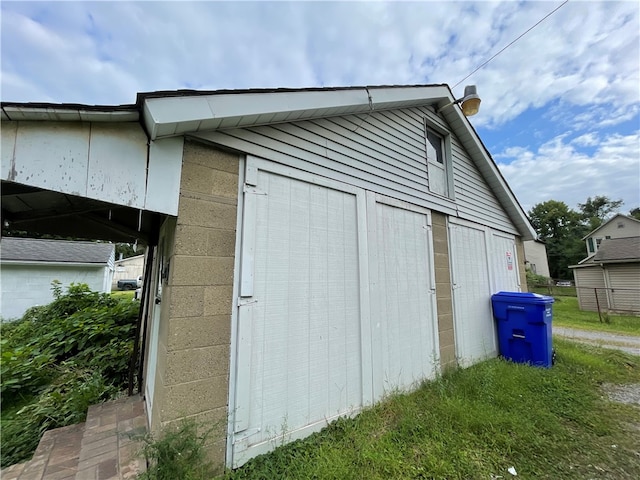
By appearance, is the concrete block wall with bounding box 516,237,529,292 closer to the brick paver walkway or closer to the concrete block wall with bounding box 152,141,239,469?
the concrete block wall with bounding box 152,141,239,469

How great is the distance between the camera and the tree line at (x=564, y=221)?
34.4m

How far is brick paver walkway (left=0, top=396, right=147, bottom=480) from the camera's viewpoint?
1.93 metres

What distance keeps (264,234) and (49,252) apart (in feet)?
48.9

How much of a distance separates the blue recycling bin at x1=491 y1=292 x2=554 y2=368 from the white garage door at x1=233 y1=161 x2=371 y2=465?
12.0ft

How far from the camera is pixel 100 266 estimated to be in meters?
12.4

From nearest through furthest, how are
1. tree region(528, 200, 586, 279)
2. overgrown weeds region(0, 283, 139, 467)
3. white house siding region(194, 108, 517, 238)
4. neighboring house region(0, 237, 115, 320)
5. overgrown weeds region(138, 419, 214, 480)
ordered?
overgrown weeds region(138, 419, 214, 480) < white house siding region(194, 108, 517, 238) < overgrown weeds region(0, 283, 139, 467) < neighboring house region(0, 237, 115, 320) < tree region(528, 200, 586, 279)

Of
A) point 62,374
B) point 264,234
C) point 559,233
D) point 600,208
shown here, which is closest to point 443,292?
point 264,234

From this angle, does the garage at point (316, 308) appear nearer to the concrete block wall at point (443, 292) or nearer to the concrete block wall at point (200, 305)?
the concrete block wall at point (200, 305)

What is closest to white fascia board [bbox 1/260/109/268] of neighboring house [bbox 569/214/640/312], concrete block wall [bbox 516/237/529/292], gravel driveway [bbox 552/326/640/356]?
concrete block wall [bbox 516/237/529/292]

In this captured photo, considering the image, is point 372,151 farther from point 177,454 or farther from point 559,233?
point 559,233

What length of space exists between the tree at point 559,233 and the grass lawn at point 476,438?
39.3m

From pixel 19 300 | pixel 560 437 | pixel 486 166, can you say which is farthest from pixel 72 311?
pixel 486 166

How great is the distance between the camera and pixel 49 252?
38.9 ft

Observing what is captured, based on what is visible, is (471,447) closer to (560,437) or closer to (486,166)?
(560,437)
